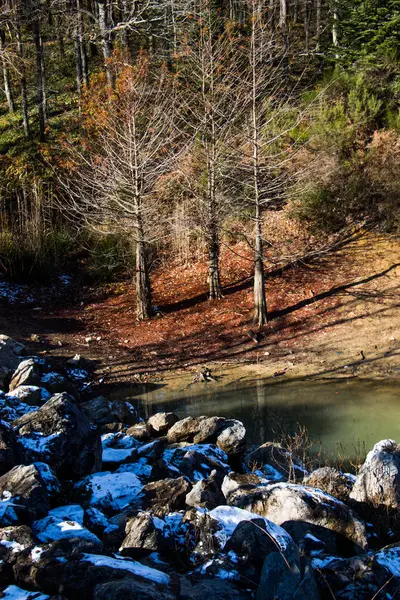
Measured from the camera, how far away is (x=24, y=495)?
4.80 metres

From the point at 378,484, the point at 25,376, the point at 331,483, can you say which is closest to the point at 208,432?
the point at 331,483

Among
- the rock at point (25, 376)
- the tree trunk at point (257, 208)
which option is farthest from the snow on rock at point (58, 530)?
the tree trunk at point (257, 208)

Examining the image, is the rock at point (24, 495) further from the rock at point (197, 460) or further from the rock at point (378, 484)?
the rock at point (378, 484)

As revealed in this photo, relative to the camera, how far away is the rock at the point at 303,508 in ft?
16.4

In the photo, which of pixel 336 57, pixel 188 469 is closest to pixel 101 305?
pixel 188 469

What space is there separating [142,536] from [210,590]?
3.37 ft

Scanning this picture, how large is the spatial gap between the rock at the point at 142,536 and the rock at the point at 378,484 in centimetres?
236

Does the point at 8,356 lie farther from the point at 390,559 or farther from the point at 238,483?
the point at 390,559

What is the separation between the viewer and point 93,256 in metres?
18.8

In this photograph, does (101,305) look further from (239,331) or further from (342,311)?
(342,311)

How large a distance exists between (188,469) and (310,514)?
2.10 meters

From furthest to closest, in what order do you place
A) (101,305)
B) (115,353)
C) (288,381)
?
(101,305), (115,353), (288,381)

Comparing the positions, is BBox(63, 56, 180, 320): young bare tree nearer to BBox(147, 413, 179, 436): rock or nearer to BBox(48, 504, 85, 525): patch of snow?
BBox(147, 413, 179, 436): rock

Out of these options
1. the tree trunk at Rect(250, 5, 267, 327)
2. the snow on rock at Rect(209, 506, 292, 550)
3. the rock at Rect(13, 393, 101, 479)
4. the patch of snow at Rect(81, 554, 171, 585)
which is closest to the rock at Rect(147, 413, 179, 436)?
the rock at Rect(13, 393, 101, 479)
